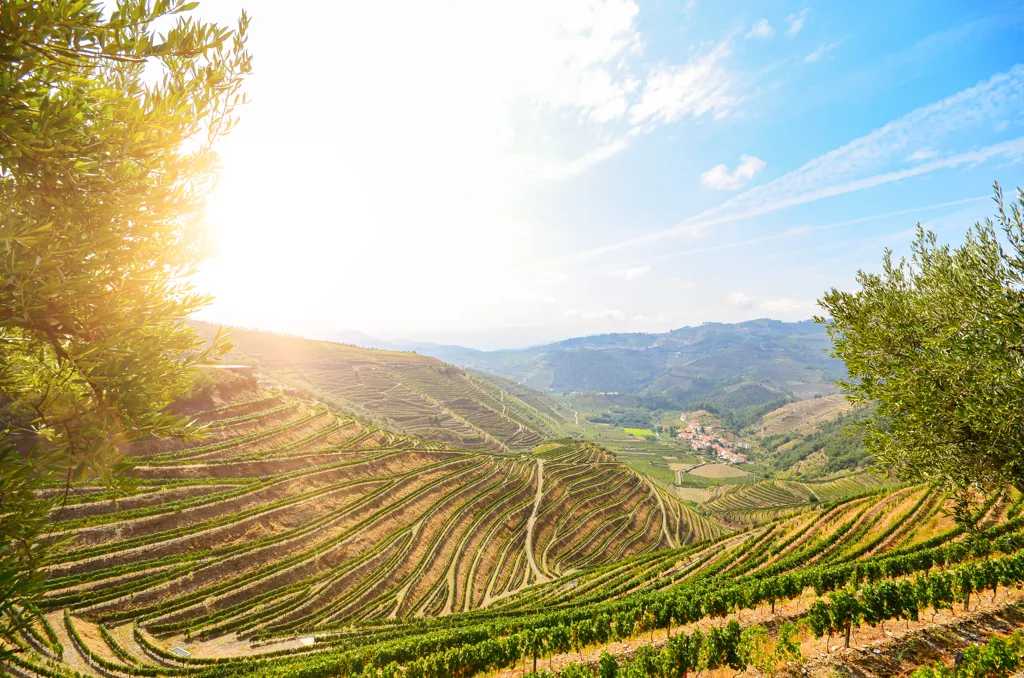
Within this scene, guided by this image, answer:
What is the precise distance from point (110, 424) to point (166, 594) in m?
49.0

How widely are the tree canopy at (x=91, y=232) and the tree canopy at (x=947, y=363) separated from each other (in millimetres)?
22949

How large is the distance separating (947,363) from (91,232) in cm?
2437

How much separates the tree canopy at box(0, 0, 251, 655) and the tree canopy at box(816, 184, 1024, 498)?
903 inches

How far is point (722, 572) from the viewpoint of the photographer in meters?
42.7

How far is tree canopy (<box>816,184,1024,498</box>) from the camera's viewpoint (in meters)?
13.1

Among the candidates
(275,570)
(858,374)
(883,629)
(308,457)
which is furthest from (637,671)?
(308,457)

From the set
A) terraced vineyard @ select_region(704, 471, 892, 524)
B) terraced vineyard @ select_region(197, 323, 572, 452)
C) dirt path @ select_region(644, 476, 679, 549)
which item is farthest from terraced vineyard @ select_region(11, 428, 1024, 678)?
terraced vineyard @ select_region(704, 471, 892, 524)

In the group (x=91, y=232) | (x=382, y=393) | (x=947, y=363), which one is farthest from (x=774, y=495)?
(x=91, y=232)

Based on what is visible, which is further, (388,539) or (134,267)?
(388,539)

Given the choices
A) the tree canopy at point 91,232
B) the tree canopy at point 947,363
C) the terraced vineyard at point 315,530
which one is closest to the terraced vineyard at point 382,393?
the terraced vineyard at point 315,530

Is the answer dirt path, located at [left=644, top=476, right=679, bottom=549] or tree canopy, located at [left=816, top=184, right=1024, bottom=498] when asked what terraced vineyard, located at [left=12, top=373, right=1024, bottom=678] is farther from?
tree canopy, located at [left=816, top=184, right=1024, bottom=498]

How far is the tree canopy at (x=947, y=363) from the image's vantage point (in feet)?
43.1

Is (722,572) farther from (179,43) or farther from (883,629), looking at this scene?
(179,43)

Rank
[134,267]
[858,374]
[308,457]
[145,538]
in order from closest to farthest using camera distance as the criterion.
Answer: [134,267], [858,374], [145,538], [308,457]
